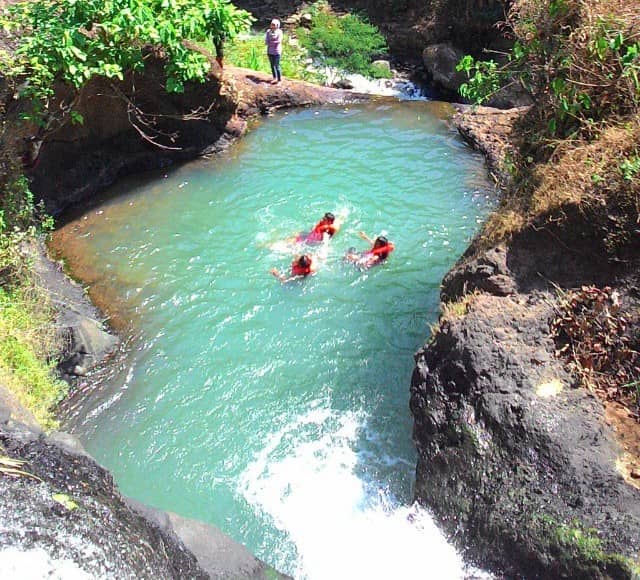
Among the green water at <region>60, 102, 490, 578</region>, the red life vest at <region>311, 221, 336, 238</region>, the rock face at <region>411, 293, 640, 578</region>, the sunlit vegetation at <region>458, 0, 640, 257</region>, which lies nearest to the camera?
the rock face at <region>411, 293, 640, 578</region>

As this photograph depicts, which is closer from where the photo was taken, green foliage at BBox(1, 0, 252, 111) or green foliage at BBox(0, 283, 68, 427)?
green foliage at BBox(0, 283, 68, 427)

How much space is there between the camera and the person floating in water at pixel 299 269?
910 cm

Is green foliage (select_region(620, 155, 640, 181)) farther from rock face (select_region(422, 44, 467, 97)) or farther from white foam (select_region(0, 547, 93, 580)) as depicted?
rock face (select_region(422, 44, 467, 97))

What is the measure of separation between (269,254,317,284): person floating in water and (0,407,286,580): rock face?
15.2 feet

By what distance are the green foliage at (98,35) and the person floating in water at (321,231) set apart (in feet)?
12.0

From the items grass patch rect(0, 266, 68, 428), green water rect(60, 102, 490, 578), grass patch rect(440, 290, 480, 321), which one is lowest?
green water rect(60, 102, 490, 578)

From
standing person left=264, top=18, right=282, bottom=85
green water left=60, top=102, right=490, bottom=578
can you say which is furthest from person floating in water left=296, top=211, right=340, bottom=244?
standing person left=264, top=18, right=282, bottom=85

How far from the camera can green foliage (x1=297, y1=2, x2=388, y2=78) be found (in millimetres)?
16984

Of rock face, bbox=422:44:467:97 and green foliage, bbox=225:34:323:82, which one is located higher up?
green foliage, bbox=225:34:323:82

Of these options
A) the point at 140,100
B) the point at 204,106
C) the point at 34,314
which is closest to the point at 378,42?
the point at 204,106

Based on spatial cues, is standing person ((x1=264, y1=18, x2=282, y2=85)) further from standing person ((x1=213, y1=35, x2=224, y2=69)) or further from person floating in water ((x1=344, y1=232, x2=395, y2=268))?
person floating in water ((x1=344, y1=232, x2=395, y2=268))

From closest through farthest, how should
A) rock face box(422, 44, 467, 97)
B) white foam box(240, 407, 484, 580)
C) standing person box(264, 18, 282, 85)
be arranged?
white foam box(240, 407, 484, 580) → standing person box(264, 18, 282, 85) → rock face box(422, 44, 467, 97)

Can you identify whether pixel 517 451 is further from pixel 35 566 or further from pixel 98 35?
pixel 98 35

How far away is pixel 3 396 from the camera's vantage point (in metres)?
5.13
